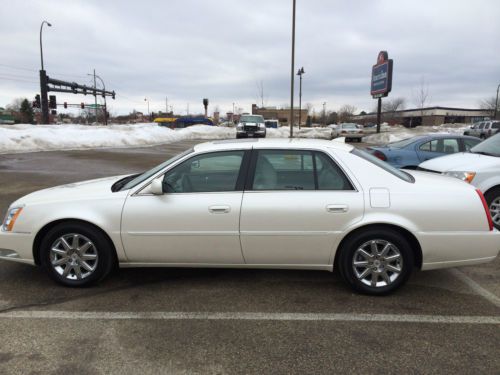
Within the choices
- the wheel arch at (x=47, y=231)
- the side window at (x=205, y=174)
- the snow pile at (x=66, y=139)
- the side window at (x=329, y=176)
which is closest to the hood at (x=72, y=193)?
the wheel arch at (x=47, y=231)

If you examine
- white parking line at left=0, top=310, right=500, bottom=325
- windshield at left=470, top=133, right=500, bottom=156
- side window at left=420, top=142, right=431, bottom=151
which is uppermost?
windshield at left=470, top=133, right=500, bottom=156

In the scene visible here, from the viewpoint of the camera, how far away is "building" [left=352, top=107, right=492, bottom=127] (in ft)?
283

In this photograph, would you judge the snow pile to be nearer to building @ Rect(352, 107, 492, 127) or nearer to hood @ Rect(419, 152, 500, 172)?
→ hood @ Rect(419, 152, 500, 172)

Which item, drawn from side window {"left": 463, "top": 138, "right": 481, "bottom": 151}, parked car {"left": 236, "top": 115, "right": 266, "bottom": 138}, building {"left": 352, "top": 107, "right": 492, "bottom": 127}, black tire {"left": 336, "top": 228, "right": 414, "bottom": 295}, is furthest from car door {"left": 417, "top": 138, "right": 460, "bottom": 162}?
building {"left": 352, "top": 107, "right": 492, "bottom": 127}

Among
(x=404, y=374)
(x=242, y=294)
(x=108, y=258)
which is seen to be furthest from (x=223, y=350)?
(x=108, y=258)

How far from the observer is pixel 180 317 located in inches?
132

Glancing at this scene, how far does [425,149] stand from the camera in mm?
8938

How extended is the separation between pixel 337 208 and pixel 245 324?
4.32ft

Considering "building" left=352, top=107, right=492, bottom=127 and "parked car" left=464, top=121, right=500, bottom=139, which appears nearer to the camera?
"parked car" left=464, top=121, right=500, bottom=139

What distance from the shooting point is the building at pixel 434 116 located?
86.2 metres

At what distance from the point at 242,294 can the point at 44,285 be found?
6.66ft

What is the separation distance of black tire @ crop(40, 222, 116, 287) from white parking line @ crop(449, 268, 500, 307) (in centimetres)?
364

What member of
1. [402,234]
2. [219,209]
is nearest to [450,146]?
[402,234]

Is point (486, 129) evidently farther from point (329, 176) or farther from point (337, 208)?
point (337, 208)
